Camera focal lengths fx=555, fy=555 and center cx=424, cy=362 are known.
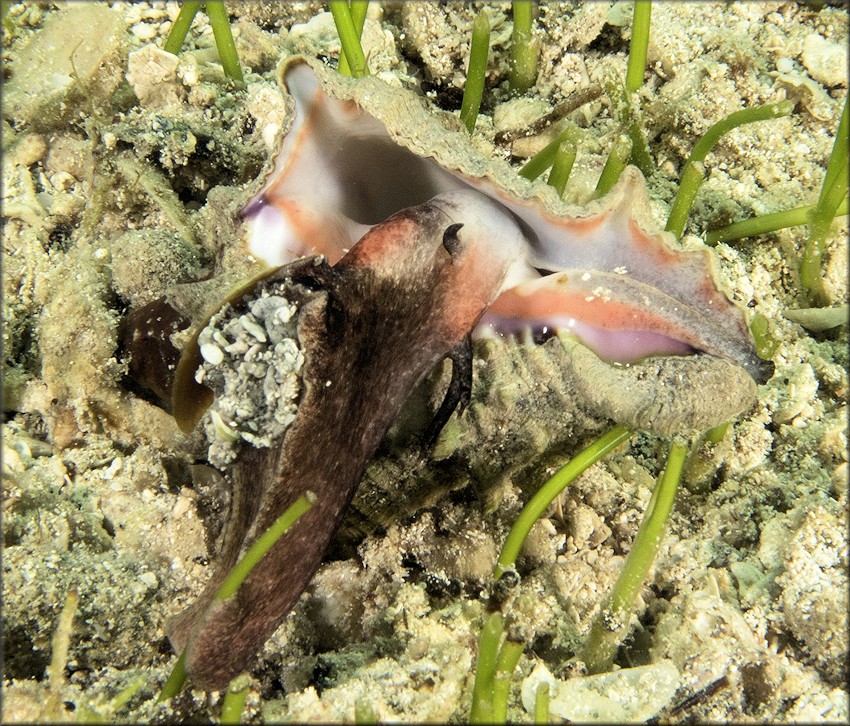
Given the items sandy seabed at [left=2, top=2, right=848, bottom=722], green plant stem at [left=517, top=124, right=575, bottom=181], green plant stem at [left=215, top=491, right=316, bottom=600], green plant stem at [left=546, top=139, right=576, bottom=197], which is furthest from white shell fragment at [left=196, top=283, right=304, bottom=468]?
green plant stem at [left=517, top=124, right=575, bottom=181]

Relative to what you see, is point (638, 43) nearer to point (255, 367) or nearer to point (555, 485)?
point (555, 485)

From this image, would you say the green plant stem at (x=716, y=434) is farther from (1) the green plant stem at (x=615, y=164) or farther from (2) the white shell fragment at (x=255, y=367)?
(2) the white shell fragment at (x=255, y=367)

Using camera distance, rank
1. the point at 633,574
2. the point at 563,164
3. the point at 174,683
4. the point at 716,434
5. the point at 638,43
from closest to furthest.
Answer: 1. the point at 174,683
2. the point at 633,574
3. the point at 716,434
4. the point at 563,164
5. the point at 638,43

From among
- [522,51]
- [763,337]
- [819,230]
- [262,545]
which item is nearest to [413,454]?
[262,545]

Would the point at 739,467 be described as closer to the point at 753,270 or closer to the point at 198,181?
the point at 753,270

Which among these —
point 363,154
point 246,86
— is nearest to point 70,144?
point 246,86

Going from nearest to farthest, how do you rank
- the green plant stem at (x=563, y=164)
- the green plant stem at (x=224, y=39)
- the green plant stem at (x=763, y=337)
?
1. the green plant stem at (x=763, y=337)
2. the green plant stem at (x=563, y=164)
3. the green plant stem at (x=224, y=39)

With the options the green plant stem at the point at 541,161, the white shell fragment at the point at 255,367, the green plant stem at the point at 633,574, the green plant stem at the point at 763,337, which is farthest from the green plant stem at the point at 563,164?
the white shell fragment at the point at 255,367
